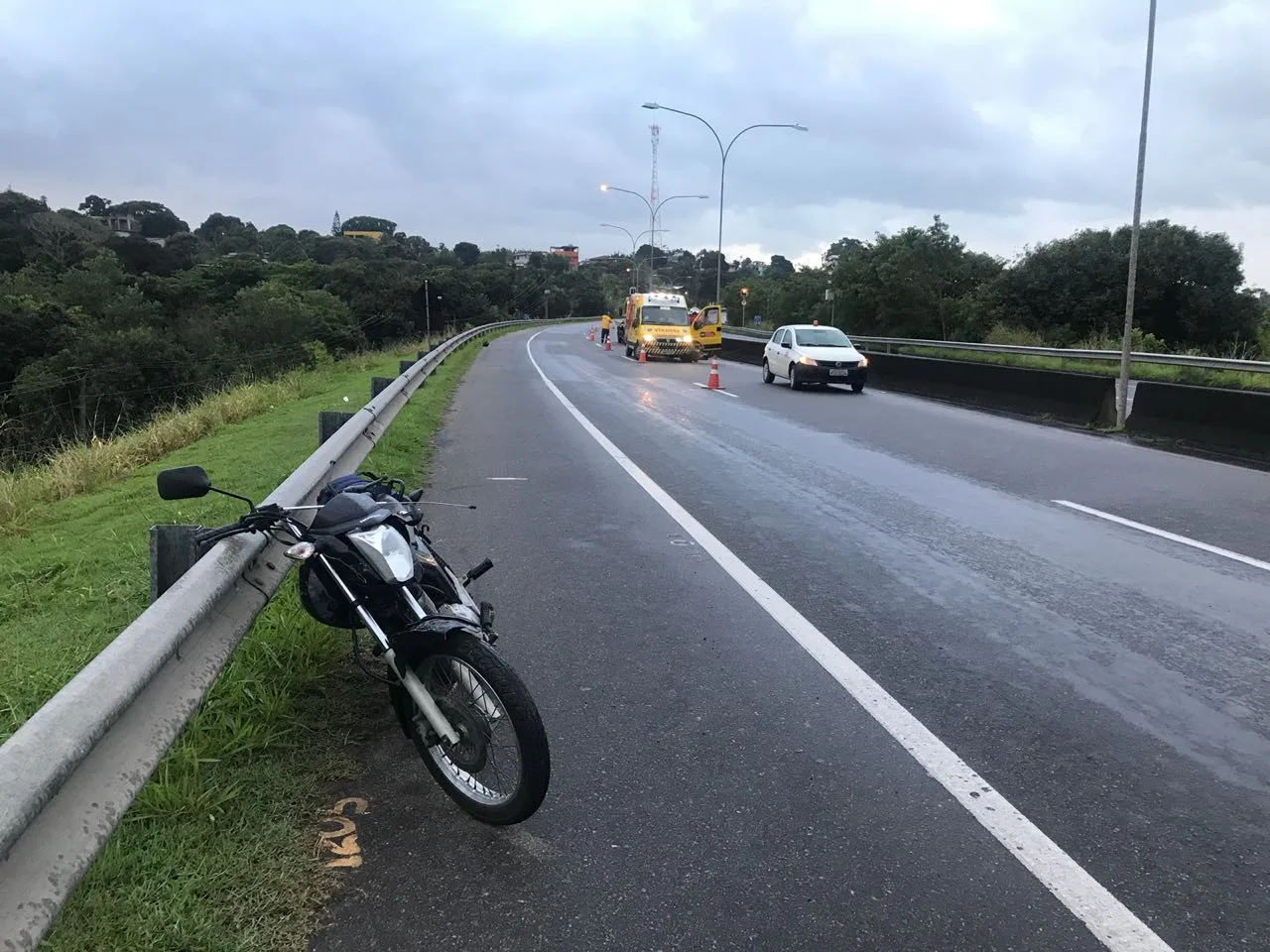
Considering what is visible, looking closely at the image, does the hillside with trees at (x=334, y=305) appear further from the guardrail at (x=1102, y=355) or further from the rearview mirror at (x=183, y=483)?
the rearview mirror at (x=183, y=483)

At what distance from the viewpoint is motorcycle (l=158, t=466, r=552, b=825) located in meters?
3.13

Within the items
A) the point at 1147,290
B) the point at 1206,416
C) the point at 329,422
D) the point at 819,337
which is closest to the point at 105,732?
the point at 329,422

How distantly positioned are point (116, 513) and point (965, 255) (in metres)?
56.7

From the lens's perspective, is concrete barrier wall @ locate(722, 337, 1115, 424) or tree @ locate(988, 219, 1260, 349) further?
tree @ locate(988, 219, 1260, 349)

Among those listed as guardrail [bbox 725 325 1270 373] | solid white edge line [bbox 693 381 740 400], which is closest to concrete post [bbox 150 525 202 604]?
solid white edge line [bbox 693 381 740 400]

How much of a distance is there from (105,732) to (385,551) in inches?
46.8

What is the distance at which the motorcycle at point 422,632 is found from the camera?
3.13m

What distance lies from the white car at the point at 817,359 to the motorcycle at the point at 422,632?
18528 mm

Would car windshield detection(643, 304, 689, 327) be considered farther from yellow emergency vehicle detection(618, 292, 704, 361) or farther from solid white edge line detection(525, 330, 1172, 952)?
solid white edge line detection(525, 330, 1172, 952)

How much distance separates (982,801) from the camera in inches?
135

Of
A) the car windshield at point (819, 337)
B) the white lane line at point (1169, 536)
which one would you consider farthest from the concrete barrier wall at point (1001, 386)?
the white lane line at point (1169, 536)

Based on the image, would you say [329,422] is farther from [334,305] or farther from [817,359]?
[334,305]

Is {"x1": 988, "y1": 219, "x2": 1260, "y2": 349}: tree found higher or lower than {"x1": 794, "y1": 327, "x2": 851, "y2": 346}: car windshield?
higher

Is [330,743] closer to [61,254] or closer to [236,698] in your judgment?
Result: [236,698]
